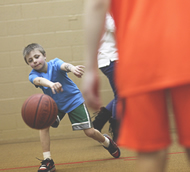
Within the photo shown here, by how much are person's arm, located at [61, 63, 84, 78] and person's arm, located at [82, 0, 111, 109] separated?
4.29ft

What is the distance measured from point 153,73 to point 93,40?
0.60 ft

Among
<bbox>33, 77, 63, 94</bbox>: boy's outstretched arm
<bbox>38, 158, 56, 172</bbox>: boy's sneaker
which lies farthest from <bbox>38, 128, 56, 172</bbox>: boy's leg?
<bbox>33, 77, 63, 94</bbox>: boy's outstretched arm

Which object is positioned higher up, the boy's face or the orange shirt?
the orange shirt

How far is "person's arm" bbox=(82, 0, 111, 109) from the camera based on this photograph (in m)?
0.79

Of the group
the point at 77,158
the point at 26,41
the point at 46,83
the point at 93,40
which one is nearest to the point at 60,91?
the point at 46,83

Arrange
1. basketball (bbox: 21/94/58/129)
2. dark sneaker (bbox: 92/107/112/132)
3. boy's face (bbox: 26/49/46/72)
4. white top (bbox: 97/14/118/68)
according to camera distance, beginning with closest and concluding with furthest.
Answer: basketball (bbox: 21/94/58/129) < boy's face (bbox: 26/49/46/72) < white top (bbox: 97/14/118/68) < dark sneaker (bbox: 92/107/112/132)

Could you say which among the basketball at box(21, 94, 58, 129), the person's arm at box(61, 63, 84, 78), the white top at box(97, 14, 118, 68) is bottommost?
the basketball at box(21, 94, 58, 129)

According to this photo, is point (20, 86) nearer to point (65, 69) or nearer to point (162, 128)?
point (65, 69)

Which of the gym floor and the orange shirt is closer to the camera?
the orange shirt

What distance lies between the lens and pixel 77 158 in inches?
109

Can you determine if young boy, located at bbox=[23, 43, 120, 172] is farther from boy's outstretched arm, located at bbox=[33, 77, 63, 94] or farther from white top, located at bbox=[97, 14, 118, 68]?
white top, located at bbox=[97, 14, 118, 68]

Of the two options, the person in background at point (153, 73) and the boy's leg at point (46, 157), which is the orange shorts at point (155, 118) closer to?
the person in background at point (153, 73)

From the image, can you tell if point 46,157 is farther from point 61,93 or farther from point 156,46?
point 156,46

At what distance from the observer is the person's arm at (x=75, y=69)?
2139 mm
